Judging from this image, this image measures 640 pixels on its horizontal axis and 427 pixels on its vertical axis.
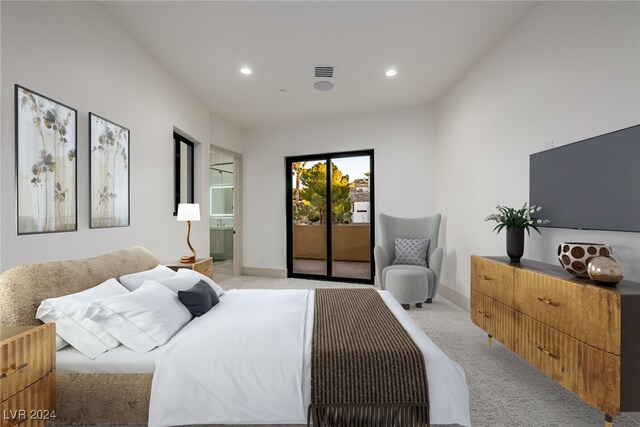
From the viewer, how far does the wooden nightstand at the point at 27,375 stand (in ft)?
4.10

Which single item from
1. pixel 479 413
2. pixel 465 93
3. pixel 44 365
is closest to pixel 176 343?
pixel 44 365

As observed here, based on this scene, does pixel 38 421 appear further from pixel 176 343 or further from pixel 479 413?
pixel 479 413

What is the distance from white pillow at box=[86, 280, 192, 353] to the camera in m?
1.64

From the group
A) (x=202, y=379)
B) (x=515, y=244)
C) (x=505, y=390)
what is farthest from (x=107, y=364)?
(x=515, y=244)

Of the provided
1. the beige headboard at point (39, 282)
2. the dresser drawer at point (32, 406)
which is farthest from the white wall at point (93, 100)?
the dresser drawer at point (32, 406)

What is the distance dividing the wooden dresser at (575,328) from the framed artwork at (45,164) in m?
3.31

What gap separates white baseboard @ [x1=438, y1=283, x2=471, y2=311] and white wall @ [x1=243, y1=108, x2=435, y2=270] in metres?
1.25

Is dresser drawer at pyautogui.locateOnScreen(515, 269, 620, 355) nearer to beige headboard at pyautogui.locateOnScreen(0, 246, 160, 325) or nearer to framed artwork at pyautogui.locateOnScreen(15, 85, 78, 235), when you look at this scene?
beige headboard at pyautogui.locateOnScreen(0, 246, 160, 325)

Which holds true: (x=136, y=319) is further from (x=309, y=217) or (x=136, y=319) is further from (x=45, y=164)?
(x=309, y=217)

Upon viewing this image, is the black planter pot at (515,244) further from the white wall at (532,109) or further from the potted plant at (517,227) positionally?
the white wall at (532,109)

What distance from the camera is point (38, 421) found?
140 cm

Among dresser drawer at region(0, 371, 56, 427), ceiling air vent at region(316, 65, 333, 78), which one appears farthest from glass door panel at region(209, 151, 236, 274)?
dresser drawer at region(0, 371, 56, 427)

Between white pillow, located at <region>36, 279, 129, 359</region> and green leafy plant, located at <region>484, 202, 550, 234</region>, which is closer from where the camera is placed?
white pillow, located at <region>36, 279, 129, 359</region>

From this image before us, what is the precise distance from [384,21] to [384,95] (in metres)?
1.79
